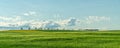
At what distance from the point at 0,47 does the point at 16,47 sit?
2022 millimetres

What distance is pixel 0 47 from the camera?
35031 millimetres

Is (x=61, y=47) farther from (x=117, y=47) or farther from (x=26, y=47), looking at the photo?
(x=117, y=47)

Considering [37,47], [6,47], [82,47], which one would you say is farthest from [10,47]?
[82,47]

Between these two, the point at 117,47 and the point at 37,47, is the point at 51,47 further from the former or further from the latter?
the point at 117,47

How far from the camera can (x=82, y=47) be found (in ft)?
113

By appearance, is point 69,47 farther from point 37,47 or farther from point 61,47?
point 37,47

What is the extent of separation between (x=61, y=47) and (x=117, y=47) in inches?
267

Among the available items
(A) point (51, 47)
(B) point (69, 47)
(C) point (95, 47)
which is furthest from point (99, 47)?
(A) point (51, 47)

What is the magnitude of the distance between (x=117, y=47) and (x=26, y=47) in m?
11.0

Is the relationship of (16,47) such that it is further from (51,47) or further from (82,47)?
(82,47)

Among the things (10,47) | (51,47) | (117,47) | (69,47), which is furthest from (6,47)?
(117,47)

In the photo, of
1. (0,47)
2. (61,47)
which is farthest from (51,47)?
(0,47)

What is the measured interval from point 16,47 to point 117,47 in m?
12.4

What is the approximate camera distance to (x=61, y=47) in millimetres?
34469
